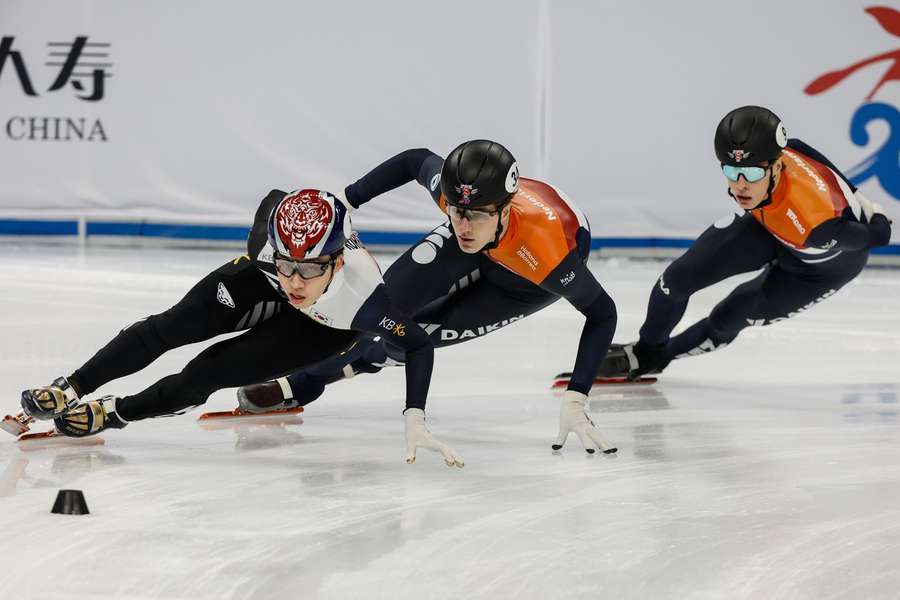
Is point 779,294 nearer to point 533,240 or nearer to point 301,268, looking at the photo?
point 533,240

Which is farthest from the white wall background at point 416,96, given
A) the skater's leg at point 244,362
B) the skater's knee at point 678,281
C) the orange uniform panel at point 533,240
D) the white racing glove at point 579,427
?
the skater's leg at point 244,362

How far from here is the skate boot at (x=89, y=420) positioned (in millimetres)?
3529

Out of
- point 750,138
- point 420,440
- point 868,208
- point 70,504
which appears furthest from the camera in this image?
point 868,208

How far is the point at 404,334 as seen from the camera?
3430 mm

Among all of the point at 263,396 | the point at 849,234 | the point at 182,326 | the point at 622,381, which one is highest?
the point at 849,234

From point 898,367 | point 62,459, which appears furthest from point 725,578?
point 898,367

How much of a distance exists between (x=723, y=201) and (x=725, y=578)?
23.8ft

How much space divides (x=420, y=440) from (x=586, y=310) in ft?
2.70

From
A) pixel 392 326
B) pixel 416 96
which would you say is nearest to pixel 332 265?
pixel 392 326

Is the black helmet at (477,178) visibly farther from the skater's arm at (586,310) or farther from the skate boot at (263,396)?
the skate boot at (263,396)

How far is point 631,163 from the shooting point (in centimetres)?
953

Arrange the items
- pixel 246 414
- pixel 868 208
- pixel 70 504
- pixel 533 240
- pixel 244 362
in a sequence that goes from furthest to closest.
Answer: pixel 868 208 < pixel 246 414 < pixel 533 240 < pixel 244 362 < pixel 70 504

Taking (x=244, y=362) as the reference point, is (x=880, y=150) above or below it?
above

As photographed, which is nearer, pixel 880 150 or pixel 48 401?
pixel 48 401
